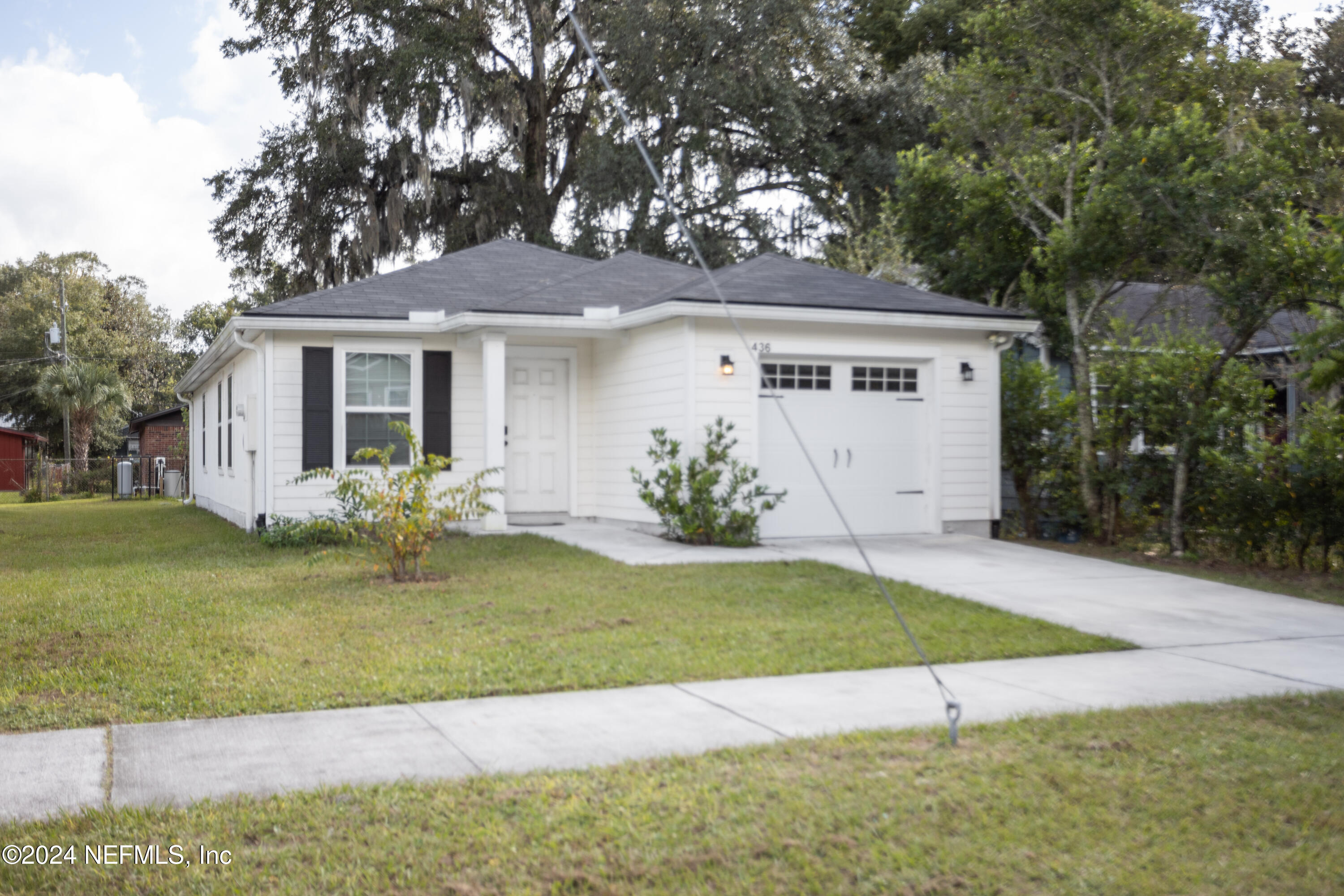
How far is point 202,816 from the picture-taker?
3.31 m

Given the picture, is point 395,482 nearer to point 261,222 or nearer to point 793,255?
point 793,255

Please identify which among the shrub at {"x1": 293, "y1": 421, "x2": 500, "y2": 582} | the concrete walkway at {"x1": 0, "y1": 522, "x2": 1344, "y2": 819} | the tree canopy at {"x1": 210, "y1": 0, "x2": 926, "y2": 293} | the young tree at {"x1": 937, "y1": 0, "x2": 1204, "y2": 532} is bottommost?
the concrete walkway at {"x1": 0, "y1": 522, "x2": 1344, "y2": 819}

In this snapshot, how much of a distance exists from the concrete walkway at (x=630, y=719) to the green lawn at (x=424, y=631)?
25cm

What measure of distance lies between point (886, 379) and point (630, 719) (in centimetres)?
814

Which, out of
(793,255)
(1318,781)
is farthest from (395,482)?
(793,255)

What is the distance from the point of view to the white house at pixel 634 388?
37.7 feet

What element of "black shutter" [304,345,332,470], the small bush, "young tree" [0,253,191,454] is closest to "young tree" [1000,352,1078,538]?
the small bush

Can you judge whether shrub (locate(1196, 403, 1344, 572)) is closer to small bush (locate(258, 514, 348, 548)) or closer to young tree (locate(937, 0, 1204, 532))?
young tree (locate(937, 0, 1204, 532))

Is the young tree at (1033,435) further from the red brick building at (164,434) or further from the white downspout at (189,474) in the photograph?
the red brick building at (164,434)

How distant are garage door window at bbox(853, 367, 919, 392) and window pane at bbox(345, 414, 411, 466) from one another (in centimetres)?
513

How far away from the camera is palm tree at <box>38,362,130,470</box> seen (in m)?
33.6

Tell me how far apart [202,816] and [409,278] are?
11251mm

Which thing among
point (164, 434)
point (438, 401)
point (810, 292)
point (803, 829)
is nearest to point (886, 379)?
point (810, 292)

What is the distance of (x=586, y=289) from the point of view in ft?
43.6
